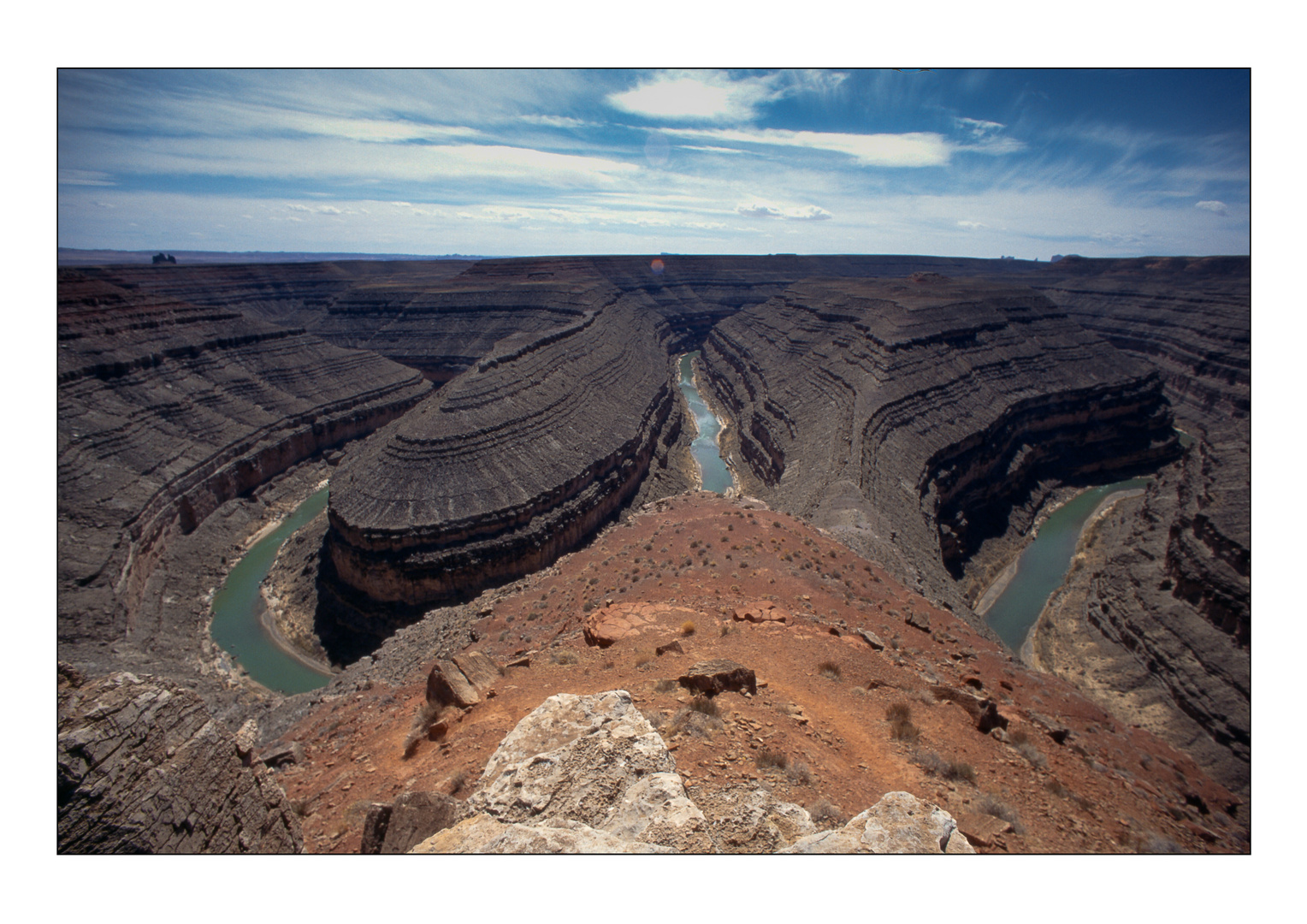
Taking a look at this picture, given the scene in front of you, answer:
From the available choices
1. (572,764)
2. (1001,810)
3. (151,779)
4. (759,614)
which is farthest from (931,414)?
(151,779)

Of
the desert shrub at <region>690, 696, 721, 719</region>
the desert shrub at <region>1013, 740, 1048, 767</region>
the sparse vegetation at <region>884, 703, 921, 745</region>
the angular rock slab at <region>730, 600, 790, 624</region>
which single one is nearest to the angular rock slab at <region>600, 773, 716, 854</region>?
the desert shrub at <region>690, 696, 721, 719</region>

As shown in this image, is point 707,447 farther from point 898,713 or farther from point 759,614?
point 898,713

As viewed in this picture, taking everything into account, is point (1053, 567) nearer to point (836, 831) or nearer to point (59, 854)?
point (836, 831)

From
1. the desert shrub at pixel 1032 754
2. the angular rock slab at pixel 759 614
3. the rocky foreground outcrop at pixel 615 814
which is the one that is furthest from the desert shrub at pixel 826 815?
the angular rock slab at pixel 759 614

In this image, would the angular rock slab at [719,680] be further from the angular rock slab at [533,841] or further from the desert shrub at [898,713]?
the angular rock slab at [533,841]

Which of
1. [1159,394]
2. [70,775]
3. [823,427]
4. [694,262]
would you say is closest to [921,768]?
[70,775]

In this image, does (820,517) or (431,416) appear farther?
(431,416)

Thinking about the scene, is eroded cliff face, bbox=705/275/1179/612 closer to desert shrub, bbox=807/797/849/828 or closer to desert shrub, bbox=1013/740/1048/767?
desert shrub, bbox=1013/740/1048/767
